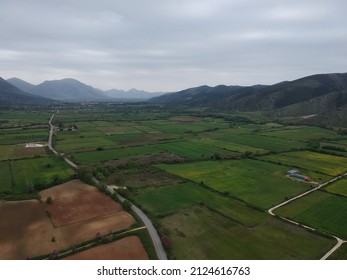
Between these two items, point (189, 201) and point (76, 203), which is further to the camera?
point (189, 201)

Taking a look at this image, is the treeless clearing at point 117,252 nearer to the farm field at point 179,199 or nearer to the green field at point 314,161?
the farm field at point 179,199

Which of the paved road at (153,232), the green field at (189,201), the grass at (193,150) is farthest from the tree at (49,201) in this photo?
the grass at (193,150)

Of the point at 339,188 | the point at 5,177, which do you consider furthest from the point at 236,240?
the point at 5,177

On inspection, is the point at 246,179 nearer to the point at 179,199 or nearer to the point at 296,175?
the point at 296,175

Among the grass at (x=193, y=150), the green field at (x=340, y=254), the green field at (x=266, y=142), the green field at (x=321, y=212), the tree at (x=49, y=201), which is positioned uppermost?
the green field at (x=266, y=142)

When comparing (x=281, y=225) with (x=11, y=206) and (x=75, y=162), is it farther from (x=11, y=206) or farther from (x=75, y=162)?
(x=75, y=162)

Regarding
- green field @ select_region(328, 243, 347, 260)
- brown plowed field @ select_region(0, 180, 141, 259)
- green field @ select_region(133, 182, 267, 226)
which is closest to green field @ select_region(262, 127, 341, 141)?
green field @ select_region(133, 182, 267, 226)

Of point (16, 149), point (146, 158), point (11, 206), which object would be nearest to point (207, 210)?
point (11, 206)
